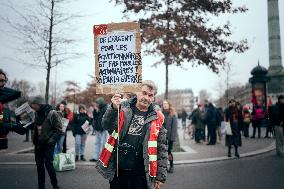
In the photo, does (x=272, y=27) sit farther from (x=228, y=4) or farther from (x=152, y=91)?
(x=152, y=91)

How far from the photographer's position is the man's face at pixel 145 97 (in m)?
4.35

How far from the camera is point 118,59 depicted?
16.4 feet

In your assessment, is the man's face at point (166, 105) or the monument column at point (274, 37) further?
the monument column at point (274, 37)

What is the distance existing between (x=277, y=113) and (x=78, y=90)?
230ft

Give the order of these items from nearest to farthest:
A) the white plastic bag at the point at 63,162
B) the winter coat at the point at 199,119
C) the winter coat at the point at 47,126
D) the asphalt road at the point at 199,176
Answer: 1. the winter coat at the point at 47,126
2. the asphalt road at the point at 199,176
3. the white plastic bag at the point at 63,162
4. the winter coat at the point at 199,119

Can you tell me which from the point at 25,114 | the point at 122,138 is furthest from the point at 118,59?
the point at 25,114

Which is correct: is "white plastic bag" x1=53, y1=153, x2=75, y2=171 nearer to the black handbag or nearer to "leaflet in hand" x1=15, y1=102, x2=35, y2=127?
"leaflet in hand" x1=15, y1=102, x2=35, y2=127

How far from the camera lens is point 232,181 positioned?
8.42 meters

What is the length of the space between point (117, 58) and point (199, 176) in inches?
208

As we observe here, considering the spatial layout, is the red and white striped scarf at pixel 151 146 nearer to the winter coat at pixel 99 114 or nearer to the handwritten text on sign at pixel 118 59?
the handwritten text on sign at pixel 118 59

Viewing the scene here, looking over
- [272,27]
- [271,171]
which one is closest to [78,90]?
[272,27]

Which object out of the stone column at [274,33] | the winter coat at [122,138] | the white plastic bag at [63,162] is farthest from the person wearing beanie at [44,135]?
the stone column at [274,33]

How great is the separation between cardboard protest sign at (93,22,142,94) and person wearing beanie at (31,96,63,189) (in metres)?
2.70

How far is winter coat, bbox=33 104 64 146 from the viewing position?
23.2 feet
